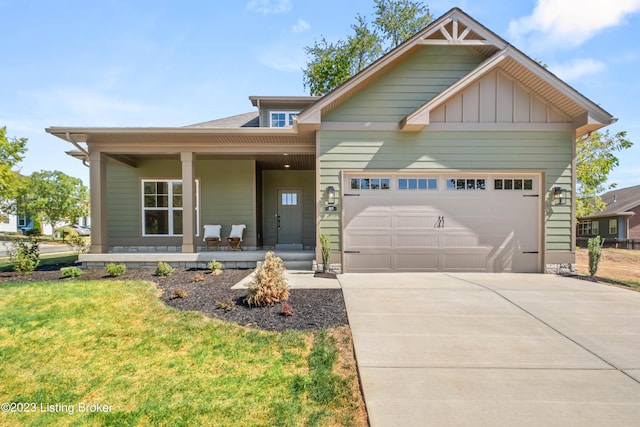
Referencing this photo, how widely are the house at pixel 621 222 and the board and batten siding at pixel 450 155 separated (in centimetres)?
1778

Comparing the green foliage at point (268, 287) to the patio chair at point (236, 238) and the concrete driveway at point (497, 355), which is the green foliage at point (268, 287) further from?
the patio chair at point (236, 238)

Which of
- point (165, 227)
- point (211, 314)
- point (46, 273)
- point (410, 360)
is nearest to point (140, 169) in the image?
point (165, 227)

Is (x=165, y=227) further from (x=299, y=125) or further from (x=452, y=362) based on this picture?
(x=452, y=362)

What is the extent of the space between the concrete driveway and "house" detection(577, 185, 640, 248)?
20.4 metres

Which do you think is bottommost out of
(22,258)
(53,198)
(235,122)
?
(22,258)

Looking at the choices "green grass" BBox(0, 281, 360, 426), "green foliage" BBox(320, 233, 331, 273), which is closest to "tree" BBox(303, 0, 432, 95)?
"green foliage" BBox(320, 233, 331, 273)

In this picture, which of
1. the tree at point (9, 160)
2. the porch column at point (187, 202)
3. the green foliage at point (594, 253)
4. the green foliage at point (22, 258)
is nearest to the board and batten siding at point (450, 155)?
the green foliage at point (594, 253)

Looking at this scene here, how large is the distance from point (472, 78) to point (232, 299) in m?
6.71

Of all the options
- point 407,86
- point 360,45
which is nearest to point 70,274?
point 407,86

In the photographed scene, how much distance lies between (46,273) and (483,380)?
29.3 feet

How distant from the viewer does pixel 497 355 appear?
9.81ft

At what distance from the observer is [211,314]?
4086mm

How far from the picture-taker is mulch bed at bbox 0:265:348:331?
12.5 ft

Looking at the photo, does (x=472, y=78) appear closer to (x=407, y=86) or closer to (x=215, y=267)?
(x=407, y=86)
